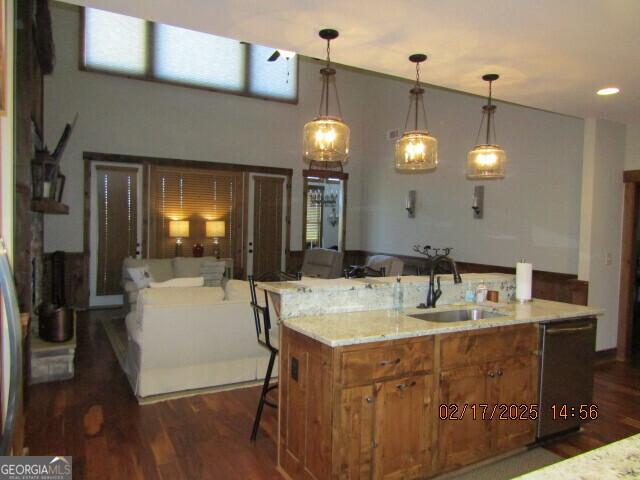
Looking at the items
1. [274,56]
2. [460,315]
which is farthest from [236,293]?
[274,56]

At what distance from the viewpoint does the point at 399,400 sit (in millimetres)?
2385

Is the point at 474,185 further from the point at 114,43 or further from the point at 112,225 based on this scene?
the point at 114,43

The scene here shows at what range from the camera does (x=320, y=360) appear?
2293 mm

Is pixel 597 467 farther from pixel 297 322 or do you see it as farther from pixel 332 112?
pixel 332 112

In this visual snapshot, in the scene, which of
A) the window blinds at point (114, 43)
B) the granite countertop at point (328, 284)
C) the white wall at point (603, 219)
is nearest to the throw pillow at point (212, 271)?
the window blinds at point (114, 43)

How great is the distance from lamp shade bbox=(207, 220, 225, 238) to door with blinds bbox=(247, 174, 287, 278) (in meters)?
0.57

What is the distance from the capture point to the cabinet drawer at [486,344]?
257 cm

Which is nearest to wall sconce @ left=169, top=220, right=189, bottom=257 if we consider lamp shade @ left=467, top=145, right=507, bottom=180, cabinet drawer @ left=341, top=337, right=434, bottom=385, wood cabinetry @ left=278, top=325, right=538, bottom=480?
lamp shade @ left=467, top=145, right=507, bottom=180

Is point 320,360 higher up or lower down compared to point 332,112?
lower down

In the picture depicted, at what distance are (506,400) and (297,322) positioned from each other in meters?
1.43

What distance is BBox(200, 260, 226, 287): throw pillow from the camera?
23.7 ft

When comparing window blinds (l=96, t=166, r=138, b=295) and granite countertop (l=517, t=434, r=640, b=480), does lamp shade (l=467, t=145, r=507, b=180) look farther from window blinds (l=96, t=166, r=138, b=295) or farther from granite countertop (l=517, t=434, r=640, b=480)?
window blinds (l=96, t=166, r=138, b=295)

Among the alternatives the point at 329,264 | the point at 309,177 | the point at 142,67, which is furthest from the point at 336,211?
the point at 142,67

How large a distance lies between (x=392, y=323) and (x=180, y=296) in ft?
6.39
